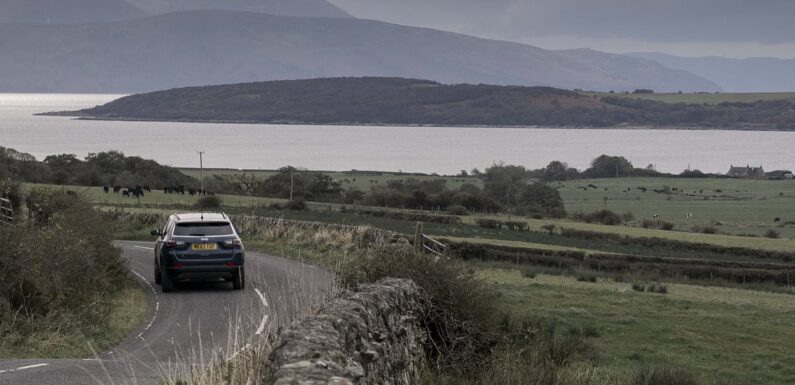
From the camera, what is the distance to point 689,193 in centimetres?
12500

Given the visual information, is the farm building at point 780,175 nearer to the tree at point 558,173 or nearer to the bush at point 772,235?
the tree at point 558,173

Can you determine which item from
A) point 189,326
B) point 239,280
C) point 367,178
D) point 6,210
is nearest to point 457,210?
point 6,210

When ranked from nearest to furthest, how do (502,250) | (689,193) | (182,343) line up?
(182,343) → (502,250) → (689,193)

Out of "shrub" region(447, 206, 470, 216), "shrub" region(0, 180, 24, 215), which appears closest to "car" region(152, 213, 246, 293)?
"shrub" region(0, 180, 24, 215)

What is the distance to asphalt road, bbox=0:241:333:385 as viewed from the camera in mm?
13977

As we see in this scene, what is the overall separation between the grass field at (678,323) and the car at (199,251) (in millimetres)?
6195

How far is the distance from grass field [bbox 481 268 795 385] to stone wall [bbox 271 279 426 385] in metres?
3.41

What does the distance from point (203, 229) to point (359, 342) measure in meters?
15.9

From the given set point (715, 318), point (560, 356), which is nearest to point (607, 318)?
point (715, 318)

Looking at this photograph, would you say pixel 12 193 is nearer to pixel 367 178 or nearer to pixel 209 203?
pixel 209 203

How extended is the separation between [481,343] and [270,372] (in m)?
7.14

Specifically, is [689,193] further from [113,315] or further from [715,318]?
[113,315]

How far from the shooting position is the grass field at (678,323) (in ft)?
68.2

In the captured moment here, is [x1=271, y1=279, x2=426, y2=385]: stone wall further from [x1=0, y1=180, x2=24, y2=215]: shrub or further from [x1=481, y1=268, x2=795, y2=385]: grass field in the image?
[x1=0, y1=180, x2=24, y2=215]: shrub
